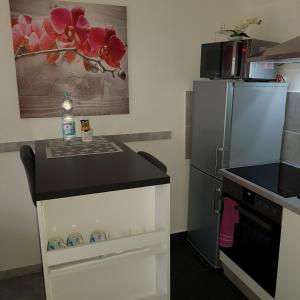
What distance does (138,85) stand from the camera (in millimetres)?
2422

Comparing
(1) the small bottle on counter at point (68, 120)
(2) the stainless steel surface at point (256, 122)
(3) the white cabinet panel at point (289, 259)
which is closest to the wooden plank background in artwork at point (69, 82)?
(1) the small bottle on counter at point (68, 120)

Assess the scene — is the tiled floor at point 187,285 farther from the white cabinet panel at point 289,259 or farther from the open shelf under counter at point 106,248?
the open shelf under counter at point 106,248

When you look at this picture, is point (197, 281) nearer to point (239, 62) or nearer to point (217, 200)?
point (217, 200)

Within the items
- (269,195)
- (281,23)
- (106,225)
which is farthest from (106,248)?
A: (281,23)

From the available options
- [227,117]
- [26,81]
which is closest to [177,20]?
[227,117]

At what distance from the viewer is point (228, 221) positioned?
2127mm

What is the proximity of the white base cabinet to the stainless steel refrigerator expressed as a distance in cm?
89

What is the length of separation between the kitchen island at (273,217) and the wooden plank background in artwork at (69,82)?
1.03 meters

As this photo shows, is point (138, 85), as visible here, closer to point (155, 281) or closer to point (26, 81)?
point (26, 81)

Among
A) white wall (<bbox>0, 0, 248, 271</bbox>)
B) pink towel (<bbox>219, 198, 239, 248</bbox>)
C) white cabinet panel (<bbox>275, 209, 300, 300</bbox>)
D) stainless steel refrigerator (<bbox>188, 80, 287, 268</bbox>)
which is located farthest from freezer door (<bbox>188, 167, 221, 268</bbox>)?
white cabinet panel (<bbox>275, 209, 300, 300</bbox>)

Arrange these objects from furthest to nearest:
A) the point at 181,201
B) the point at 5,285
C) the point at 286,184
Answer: the point at 181,201 < the point at 5,285 < the point at 286,184

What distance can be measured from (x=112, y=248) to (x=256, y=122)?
142 centimetres

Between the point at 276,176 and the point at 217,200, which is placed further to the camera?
the point at 217,200

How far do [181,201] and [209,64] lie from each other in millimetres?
1236
